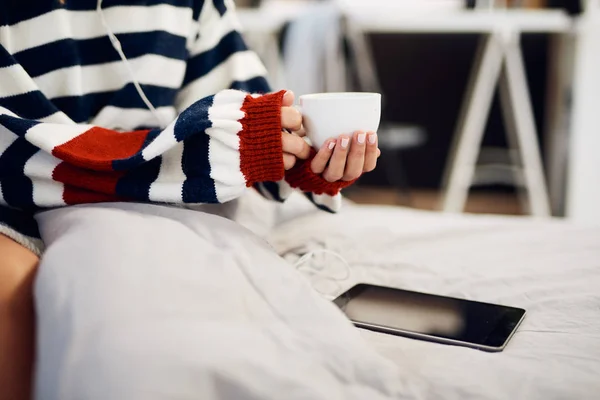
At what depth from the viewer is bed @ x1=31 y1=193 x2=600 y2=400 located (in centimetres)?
42

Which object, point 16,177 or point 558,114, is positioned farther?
point 558,114

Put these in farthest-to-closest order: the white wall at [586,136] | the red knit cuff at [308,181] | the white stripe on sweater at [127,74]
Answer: the white wall at [586,136] < the white stripe on sweater at [127,74] < the red knit cuff at [308,181]

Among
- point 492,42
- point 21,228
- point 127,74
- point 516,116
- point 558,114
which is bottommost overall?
point 558,114

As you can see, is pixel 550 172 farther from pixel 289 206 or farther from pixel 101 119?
pixel 101 119

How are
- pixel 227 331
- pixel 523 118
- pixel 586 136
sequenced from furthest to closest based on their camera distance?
pixel 523 118, pixel 586 136, pixel 227 331

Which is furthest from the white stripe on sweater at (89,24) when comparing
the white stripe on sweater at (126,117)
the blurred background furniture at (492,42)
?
the blurred background furniture at (492,42)

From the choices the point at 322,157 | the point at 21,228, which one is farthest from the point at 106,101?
the point at 322,157

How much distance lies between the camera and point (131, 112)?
0.83 m

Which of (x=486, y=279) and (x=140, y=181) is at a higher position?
(x=140, y=181)

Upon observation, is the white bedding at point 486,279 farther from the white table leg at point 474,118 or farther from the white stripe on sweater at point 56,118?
the white table leg at point 474,118

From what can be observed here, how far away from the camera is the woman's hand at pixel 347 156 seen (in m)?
0.64

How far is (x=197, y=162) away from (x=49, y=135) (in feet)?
0.53

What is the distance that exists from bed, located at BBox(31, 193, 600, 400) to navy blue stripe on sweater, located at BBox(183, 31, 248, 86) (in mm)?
344

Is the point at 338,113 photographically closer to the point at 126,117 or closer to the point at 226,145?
the point at 226,145
